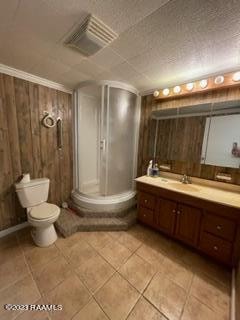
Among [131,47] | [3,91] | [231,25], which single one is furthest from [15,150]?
[231,25]

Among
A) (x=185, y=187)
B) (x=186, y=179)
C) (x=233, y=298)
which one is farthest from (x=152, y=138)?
(x=233, y=298)

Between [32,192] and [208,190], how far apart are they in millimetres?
2339

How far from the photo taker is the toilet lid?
5.79 ft

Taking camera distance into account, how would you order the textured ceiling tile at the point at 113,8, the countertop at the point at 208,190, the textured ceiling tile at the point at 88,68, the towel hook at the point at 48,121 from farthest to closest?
the towel hook at the point at 48,121, the textured ceiling tile at the point at 88,68, the countertop at the point at 208,190, the textured ceiling tile at the point at 113,8

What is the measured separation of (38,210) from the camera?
1895 mm

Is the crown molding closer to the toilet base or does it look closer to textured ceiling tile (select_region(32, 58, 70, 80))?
textured ceiling tile (select_region(32, 58, 70, 80))

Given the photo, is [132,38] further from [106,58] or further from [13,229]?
[13,229]

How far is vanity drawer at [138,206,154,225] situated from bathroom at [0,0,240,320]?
21 millimetres

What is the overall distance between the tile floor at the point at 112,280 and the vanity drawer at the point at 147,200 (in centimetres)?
48

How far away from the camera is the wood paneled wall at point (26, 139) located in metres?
1.89

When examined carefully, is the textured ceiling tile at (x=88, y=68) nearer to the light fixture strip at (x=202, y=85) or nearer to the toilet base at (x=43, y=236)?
the light fixture strip at (x=202, y=85)

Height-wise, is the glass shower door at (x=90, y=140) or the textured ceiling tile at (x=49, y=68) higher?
the textured ceiling tile at (x=49, y=68)

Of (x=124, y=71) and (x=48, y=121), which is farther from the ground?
(x=124, y=71)

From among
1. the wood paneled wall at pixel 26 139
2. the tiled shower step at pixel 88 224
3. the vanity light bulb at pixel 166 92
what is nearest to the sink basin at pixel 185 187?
the tiled shower step at pixel 88 224
